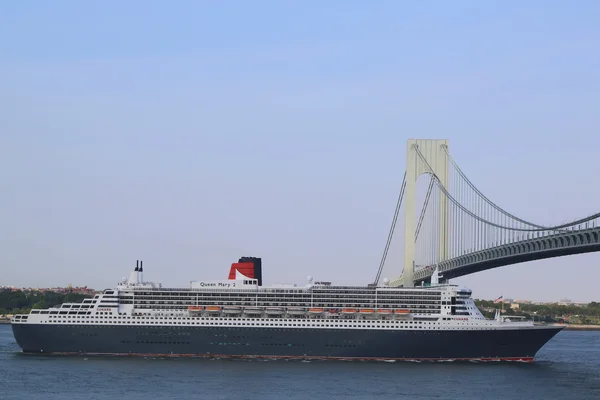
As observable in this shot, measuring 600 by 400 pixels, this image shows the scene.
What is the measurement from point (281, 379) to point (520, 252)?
1463 centimetres

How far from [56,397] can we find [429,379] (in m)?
12.0

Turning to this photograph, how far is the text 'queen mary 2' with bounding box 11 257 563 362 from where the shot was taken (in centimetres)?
4016

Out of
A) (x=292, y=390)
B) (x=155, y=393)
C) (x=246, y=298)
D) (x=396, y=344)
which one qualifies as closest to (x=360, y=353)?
(x=396, y=344)

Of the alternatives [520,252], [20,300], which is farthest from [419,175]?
[20,300]

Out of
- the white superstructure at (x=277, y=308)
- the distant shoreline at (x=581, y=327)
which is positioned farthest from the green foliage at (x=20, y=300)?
the white superstructure at (x=277, y=308)

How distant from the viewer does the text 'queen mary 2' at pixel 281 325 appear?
40.2 meters

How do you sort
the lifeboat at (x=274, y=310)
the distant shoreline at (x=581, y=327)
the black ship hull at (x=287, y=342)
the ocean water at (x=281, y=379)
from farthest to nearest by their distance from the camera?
the distant shoreline at (x=581, y=327) → the lifeboat at (x=274, y=310) → the black ship hull at (x=287, y=342) → the ocean water at (x=281, y=379)

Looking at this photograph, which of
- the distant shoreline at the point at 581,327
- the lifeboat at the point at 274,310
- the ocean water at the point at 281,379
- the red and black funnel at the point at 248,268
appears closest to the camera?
the ocean water at the point at 281,379

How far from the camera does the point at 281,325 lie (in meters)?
40.8

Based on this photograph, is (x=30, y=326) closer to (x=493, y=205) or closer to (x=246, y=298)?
(x=246, y=298)

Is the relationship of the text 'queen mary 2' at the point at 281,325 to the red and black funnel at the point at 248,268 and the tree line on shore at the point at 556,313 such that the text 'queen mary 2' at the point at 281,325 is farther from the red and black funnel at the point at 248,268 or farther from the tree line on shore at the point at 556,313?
the tree line on shore at the point at 556,313

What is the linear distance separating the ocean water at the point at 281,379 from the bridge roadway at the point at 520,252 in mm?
4511

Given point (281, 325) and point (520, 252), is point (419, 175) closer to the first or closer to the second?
point (520, 252)

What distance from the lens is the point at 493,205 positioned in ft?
168
